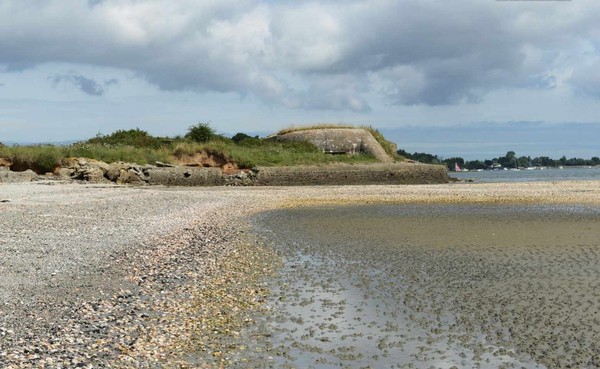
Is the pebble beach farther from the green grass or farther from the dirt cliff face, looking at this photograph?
the dirt cliff face

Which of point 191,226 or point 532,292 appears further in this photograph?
point 191,226

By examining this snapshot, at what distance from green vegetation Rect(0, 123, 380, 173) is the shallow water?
30.5m

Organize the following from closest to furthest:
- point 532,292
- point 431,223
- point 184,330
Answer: point 184,330 < point 532,292 < point 431,223

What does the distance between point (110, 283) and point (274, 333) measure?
339cm

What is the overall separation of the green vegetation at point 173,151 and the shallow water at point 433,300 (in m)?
30.5

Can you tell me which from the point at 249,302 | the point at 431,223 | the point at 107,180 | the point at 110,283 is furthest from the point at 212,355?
the point at 107,180

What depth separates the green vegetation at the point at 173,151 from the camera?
144 feet

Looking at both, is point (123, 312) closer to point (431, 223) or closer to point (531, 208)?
point (431, 223)

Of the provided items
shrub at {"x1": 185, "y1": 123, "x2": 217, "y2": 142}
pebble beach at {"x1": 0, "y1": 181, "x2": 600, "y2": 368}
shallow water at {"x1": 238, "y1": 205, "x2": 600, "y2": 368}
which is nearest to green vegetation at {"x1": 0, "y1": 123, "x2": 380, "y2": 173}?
shrub at {"x1": 185, "y1": 123, "x2": 217, "y2": 142}

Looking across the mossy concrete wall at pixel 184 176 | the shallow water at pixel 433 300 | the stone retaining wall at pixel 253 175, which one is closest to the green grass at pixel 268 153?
the stone retaining wall at pixel 253 175

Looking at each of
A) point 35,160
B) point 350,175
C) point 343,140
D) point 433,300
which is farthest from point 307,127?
point 433,300

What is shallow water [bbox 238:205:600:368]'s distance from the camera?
720 cm

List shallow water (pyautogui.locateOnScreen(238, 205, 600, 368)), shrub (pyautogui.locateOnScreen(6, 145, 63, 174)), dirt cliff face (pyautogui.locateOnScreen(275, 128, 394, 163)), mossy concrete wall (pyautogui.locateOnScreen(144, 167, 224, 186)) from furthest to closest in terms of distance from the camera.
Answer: dirt cliff face (pyautogui.locateOnScreen(275, 128, 394, 163)) < mossy concrete wall (pyautogui.locateOnScreen(144, 167, 224, 186)) < shrub (pyautogui.locateOnScreen(6, 145, 63, 174)) < shallow water (pyautogui.locateOnScreen(238, 205, 600, 368))

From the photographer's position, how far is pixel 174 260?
12688mm
